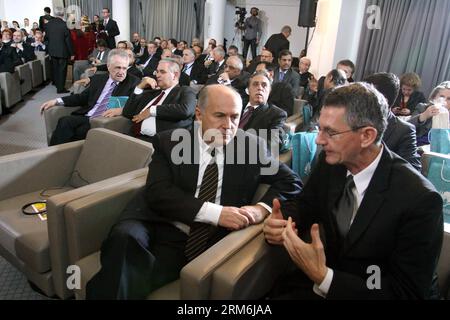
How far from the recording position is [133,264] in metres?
1.21

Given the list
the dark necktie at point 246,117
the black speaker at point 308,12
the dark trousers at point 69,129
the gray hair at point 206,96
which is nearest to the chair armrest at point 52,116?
the dark trousers at point 69,129

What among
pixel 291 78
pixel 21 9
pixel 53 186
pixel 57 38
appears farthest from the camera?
pixel 21 9

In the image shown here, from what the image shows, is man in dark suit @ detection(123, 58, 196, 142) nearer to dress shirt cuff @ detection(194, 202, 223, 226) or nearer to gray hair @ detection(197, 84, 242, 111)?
gray hair @ detection(197, 84, 242, 111)

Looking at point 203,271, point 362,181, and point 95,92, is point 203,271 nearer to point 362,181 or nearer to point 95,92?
point 362,181

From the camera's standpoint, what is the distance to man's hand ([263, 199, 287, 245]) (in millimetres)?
1208

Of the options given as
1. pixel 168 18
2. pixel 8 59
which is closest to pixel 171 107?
pixel 8 59

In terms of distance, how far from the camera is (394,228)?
1.05 m

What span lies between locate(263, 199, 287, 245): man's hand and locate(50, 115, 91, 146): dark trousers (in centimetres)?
227

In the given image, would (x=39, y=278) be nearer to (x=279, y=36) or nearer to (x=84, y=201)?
(x=84, y=201)

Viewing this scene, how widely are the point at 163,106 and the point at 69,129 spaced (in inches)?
35.8

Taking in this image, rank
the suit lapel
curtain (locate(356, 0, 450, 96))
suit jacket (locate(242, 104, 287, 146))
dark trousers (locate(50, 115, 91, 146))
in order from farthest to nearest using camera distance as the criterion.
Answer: curtain (locate(356, 0, 450, 96)) < dark trousers (locate(50, 115, 91, 146)) < suit jacket (locate(242, 104, 287, 146)) < the suit lapel

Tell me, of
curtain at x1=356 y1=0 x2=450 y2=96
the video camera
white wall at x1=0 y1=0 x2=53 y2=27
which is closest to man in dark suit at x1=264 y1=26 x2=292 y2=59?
curtain at x1=356 y1=0 x2=450 y2=96

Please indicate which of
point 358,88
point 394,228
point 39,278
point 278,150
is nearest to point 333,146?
point 358,88

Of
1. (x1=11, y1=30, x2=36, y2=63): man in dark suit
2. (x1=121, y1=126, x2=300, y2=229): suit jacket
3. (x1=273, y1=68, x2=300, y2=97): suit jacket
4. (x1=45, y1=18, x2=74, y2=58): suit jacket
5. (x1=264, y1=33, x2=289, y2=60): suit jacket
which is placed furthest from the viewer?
(x1=11, y1=30, x2=36, y2=63): man in dark suit
